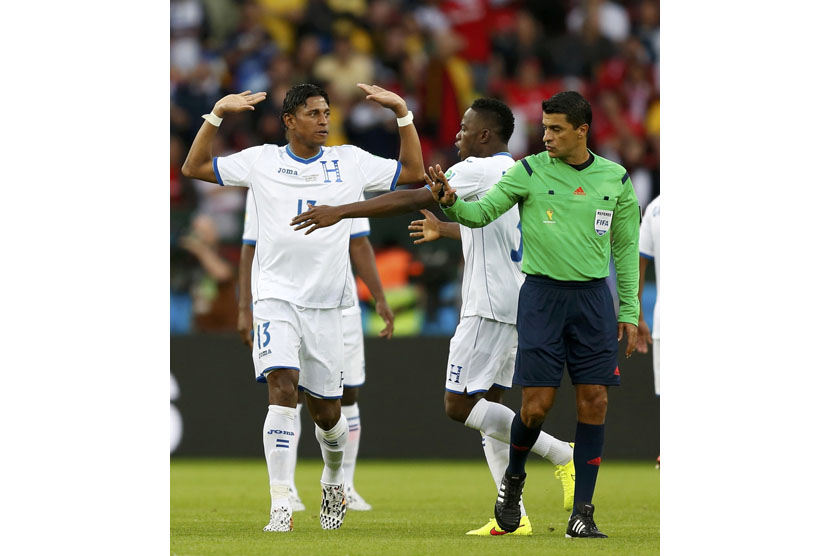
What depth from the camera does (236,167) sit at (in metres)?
7.12

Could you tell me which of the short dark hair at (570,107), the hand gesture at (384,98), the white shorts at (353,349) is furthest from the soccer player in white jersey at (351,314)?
the short dark hair at (570,107)

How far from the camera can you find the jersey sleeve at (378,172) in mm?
7301

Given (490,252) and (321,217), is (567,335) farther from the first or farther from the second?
(321,217)

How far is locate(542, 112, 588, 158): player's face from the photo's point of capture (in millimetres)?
6637

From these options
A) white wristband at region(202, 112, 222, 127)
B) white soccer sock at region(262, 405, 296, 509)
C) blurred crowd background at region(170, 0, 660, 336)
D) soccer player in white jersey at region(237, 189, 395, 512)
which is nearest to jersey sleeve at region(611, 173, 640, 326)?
white soccer sock at region(262, 405, 296, 509)

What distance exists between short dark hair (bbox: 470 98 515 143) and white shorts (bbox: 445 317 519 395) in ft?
3.81

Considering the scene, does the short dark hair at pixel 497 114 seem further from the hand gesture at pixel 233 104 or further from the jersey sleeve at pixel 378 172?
the hand gesture at pixel 233 104

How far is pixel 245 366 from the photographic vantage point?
43.7ft

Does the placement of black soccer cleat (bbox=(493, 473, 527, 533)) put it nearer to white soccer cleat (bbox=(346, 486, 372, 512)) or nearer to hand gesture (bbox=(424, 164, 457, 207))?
hand gesture (bbox=(424, 164, 457, 207))

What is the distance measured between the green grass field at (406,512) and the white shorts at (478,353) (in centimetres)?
87

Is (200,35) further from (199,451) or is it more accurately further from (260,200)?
(260,200)

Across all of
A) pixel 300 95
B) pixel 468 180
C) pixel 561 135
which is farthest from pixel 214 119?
pixel 561 135

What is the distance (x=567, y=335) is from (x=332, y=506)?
1.77 meters
